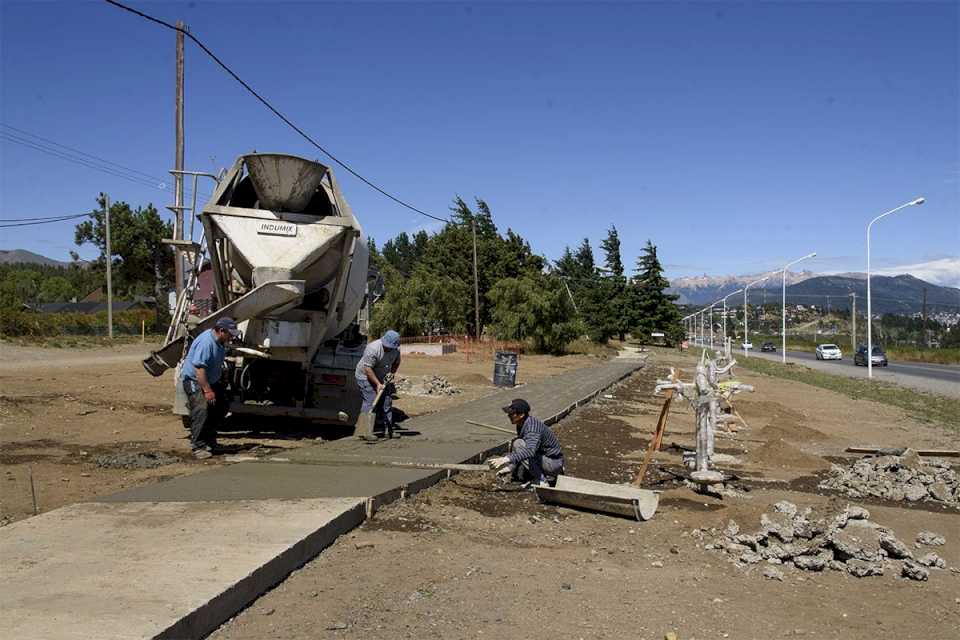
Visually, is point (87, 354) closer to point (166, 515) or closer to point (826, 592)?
point (166, 515)

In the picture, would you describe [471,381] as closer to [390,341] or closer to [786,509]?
[390,341]

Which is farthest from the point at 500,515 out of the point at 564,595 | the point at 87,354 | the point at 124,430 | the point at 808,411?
the point at 87,354

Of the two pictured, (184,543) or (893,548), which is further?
(893,548)

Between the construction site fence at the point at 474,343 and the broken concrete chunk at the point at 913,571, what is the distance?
37.2 meters

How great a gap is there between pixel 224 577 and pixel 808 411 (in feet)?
65.8

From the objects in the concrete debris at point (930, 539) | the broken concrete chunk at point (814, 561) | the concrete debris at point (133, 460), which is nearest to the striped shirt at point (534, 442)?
the broken concrete chunk at point (814, 561)

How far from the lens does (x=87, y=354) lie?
33125 millimetres

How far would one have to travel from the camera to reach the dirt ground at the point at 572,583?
4609mm

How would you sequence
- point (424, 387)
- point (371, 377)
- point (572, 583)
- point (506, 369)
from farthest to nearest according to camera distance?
point (506, 369) → point (424, 387) → point (371, 377) → point (572, 583)

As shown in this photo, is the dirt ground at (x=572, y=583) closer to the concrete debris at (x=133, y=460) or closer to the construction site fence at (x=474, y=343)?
the concrete debris at (x=133, y=460)

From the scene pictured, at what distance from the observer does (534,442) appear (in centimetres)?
830

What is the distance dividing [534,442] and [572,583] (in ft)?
9.66

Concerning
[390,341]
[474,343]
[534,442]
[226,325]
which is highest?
[226,325]

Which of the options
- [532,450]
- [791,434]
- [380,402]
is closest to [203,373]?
[380,402]
